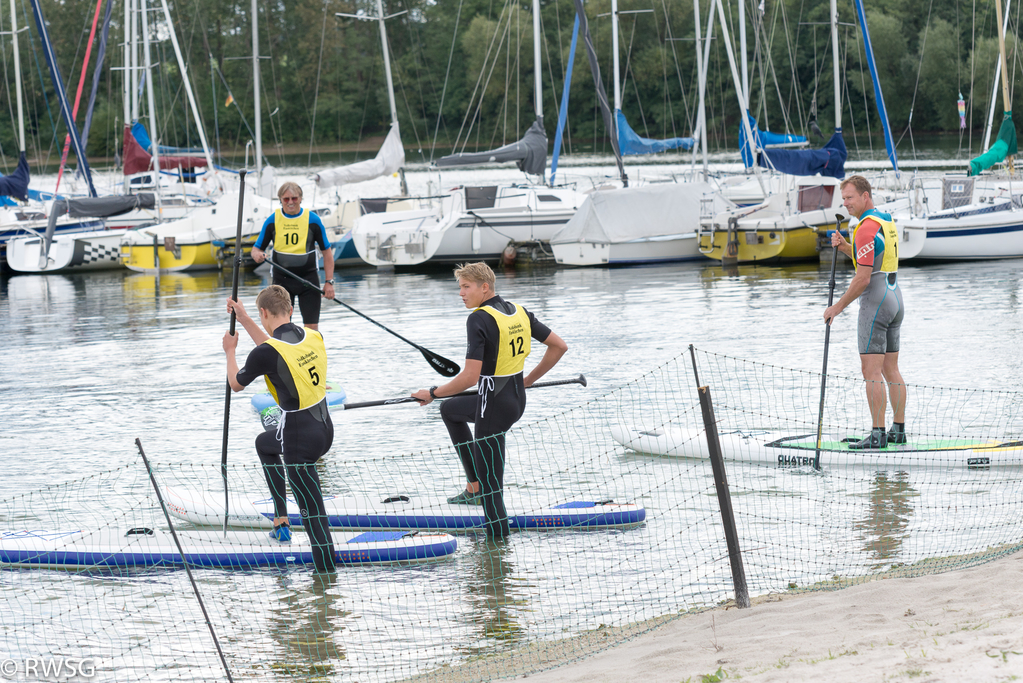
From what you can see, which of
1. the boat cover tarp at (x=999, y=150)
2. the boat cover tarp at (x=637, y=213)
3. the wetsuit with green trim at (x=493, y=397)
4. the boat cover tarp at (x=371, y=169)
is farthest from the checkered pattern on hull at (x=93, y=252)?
the wetsuit with green trim at (x=493, y=397)

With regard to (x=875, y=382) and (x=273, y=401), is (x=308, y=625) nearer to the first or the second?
(x=875, y=382)

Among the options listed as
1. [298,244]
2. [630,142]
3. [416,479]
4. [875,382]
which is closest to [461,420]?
[416,479]

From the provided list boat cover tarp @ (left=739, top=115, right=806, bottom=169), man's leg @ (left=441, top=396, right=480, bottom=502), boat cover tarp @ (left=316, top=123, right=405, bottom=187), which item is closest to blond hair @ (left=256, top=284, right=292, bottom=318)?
man's leg @ (left=441, top=396, right=480, bottom=502)

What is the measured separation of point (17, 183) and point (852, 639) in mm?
24303

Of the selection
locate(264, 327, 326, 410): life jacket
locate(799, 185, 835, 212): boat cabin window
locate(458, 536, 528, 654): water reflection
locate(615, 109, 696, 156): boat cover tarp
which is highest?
locate(615, 109, 696, 156): boat cover tarp

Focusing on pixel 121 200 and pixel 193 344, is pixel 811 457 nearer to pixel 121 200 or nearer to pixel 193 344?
pixel 193 344

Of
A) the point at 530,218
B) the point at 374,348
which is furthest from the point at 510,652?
the point at 530,218

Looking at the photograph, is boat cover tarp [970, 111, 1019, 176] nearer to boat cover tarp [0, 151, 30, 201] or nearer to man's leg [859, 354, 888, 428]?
man's leg [859, 354, 888, 428]

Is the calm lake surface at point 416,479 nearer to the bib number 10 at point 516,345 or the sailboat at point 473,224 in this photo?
the bib number 10 at point 516,345

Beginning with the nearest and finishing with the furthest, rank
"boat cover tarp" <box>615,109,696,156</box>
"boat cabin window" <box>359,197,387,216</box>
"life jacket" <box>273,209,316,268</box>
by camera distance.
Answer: "life jacket" <box>273,209,316,268</box>, "boat cabin window" <box>359,197,387,216</box>, "boat cover tarp" <box>615,109,696,156</box>

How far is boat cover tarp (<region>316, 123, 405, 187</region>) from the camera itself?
969 inches

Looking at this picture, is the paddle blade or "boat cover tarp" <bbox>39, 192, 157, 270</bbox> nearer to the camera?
the paddle blade

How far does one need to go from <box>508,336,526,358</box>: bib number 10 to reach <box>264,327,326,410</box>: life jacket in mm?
934

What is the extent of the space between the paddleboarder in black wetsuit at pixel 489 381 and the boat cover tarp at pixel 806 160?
17.9 metres
